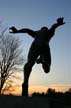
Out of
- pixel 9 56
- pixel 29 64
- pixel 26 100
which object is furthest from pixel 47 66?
pixel 9 56

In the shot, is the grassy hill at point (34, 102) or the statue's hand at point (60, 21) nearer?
the grassy hill at point (34, 102)

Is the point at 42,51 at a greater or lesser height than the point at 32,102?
greater

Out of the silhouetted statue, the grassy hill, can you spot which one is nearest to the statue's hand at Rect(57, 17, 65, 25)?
the silhouetted statue

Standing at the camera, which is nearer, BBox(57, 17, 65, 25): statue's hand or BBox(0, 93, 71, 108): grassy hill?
BBox(0, 93, 71, 108): grassy hill

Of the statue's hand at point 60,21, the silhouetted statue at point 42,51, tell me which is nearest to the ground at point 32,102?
the silhouetted statue at point 42,51

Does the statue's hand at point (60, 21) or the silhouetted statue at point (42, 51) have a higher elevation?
the statue's hand at point (60, 21)

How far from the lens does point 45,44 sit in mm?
10680

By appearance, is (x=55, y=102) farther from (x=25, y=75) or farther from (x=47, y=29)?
(x=47, y=29)

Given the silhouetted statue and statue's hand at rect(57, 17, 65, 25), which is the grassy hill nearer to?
the silhouetted statue

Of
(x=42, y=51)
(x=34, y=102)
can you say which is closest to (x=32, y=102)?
(x=34, y=102)

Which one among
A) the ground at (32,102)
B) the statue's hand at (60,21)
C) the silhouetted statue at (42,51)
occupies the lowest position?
the ground at (32,102)

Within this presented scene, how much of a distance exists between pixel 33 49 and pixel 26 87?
131cm

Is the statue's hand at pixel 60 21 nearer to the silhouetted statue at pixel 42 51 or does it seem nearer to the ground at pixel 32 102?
the silhouetted statue at pixel 42 51

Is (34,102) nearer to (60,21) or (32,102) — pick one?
(32,102)
